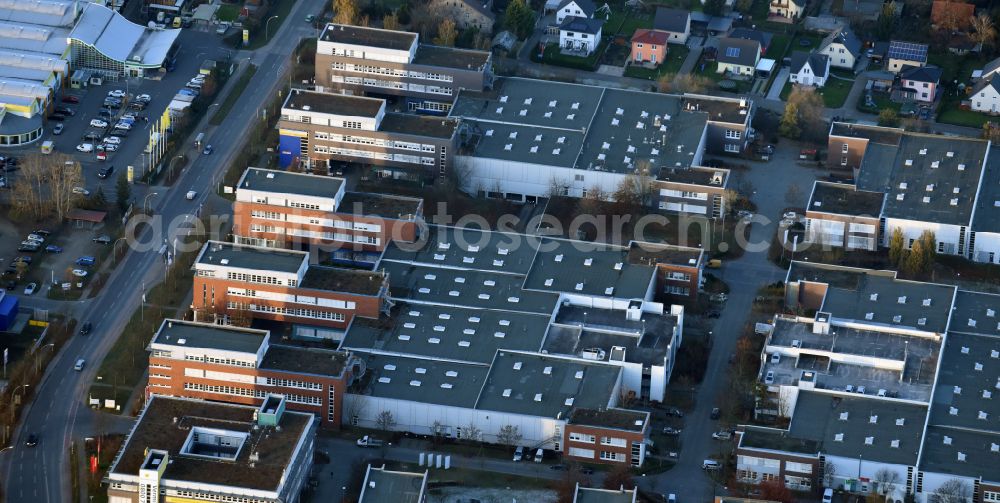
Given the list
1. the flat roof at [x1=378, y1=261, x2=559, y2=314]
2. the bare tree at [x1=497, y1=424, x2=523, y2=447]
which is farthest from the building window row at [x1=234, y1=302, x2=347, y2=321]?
the bare tree at [x1=497, y1=424, x2=523, y2=447]

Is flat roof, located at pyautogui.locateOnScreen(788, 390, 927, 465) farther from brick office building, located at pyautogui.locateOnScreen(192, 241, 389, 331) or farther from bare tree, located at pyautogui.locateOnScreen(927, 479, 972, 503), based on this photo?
brick office building, located at pyautogui.locateOnScreen(192, 241, 389, 331)

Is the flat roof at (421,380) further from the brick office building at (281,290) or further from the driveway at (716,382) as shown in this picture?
the driveway at (716,382)

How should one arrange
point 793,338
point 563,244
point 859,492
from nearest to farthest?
1. point 859,492
2. point 793,338
3. point 563,244

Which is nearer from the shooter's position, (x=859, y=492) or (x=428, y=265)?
(x=859, y=492)

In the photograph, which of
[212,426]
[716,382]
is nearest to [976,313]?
[716,382]

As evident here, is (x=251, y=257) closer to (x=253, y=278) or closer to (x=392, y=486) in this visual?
(x=253, y=278)

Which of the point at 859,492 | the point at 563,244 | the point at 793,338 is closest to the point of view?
the point at 859,492

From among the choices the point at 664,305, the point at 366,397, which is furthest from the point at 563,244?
the point at 366,397

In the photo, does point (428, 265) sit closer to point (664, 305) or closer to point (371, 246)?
point (371, 246)
